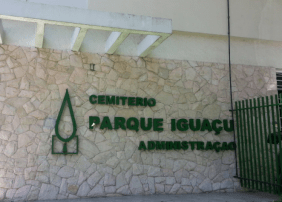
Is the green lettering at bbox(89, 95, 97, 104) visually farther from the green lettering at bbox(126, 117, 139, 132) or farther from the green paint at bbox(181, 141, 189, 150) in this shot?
the green paint at bbox(181, 141, 189, 150)

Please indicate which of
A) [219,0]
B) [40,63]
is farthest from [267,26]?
[40,63]

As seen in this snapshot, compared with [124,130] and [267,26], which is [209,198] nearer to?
[124,130]

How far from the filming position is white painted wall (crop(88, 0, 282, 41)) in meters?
8.38

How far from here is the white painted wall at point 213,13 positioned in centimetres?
838

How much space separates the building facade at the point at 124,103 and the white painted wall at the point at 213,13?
4 centimetres

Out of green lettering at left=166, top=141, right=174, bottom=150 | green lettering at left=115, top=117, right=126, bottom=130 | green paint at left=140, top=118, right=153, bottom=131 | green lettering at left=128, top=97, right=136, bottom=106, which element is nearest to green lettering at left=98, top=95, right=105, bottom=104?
green lettering at left=115, top=117, right=126, bottom=130

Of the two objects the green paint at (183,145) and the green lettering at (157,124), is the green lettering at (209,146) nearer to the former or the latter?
the green paint at (183,145)

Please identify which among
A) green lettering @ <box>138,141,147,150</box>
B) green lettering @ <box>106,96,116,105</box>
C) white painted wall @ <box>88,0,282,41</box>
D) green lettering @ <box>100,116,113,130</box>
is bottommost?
green lettering @ <box>138,141,147,150</box>

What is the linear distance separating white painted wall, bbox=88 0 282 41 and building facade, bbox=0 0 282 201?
0.13 feet

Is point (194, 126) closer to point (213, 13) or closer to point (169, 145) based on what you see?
point (169, 145)

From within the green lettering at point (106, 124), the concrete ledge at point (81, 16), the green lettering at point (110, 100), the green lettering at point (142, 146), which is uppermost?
the concrete ledge at point (81, 16)

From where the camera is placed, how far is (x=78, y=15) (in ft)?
20.5

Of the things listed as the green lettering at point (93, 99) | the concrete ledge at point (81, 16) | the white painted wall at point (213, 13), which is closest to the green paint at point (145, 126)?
the green lettering at point (93, 99)

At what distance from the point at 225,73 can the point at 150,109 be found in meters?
2.57
